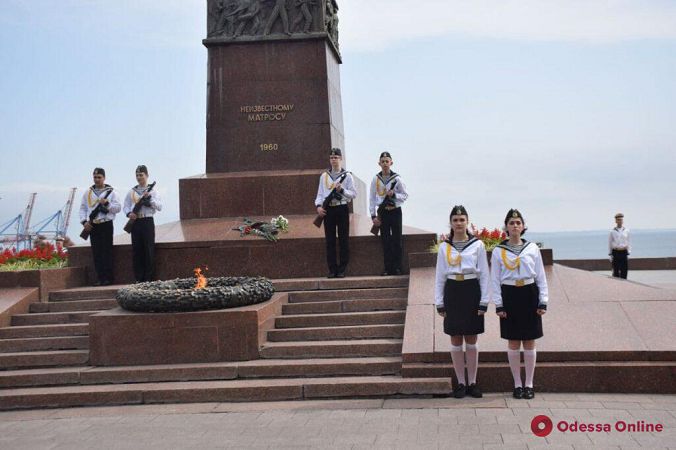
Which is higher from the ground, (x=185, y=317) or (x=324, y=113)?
(x=324, y=113)

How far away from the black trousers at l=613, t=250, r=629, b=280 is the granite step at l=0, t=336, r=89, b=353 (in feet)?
39.6

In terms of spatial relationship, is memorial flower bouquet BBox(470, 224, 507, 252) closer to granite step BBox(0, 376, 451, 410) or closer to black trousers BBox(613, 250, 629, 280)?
granite step BBox(0, 376, 451, 410)

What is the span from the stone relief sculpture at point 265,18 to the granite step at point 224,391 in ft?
26.3

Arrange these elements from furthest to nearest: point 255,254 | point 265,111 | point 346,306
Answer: point 265,111, point 255,254, point 346,306

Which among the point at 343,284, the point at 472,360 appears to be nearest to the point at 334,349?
the point at 472,360

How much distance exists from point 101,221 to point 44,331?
2.06 metres

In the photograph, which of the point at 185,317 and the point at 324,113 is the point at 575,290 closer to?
the point at 185,317

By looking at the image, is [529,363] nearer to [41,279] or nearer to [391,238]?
[391,238]

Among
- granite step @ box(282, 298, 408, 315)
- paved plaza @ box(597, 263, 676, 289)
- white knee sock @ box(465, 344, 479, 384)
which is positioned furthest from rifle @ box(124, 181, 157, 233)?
paved plaza @ box(597, 263, 676, 289)

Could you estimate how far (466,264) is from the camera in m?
7.66

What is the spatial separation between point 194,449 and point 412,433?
1572mm

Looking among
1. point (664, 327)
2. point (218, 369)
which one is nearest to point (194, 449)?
point (218, 369)

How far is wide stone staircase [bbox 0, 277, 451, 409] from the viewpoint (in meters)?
8.09

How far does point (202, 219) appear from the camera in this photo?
14.0 m
